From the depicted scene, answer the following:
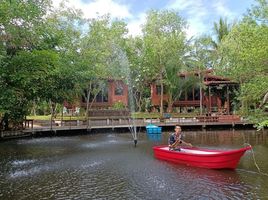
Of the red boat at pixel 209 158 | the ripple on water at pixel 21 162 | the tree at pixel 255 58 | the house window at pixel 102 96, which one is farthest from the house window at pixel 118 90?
the red boat at pixel 209 158

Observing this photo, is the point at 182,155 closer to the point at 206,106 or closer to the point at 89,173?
the point at 89,173

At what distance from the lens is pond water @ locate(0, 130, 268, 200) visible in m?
11.7

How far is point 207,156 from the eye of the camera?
15336 millimetres

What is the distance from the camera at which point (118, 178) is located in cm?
1402

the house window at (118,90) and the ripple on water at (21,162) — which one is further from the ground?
the house window at (118,90)

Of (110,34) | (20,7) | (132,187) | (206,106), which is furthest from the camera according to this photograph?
(206,106)

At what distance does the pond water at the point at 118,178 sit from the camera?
11.7 metres

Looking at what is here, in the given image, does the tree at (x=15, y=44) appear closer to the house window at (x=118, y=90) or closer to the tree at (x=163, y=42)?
the tree at (x=163, y=42)

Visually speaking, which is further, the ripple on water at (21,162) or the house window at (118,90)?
the house window at (118,90)

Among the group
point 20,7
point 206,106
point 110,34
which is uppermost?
point 110,34

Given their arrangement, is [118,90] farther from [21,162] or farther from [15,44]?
[21,162]

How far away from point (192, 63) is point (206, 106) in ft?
25.1

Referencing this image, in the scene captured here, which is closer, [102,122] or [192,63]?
[102,122]

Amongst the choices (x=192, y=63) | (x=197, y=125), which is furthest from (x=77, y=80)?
(x=192, y=63)
